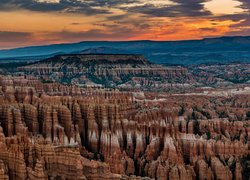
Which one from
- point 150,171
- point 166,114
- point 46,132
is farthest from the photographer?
point 166,114

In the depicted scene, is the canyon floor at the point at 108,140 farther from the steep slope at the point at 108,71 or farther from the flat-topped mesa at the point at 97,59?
the flat-topped mesa at the point at 97,59

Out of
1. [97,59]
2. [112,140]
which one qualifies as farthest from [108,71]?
[112,140]

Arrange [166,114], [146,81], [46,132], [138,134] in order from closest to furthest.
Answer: [46,132] < [138,134] < [166,114] < [146,81]

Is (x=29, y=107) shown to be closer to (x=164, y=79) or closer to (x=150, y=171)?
(x=150, y=171)

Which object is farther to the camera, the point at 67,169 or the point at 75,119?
the point at 75,119

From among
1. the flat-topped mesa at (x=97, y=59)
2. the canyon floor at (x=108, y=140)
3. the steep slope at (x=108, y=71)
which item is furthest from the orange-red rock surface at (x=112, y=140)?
the flat-topped mesa at (x=97, y=59)

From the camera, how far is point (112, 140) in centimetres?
4962

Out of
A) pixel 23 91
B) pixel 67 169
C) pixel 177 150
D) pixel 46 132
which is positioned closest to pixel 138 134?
pixel 177 150

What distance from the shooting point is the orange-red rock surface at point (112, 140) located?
110ft

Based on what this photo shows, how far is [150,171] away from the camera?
143ft

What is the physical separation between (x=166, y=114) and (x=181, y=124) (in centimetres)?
429

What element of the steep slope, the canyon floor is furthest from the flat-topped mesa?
the canyon floor

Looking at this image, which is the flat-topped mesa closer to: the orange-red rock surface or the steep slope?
the steep slope

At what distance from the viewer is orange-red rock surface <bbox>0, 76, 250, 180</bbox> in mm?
33406
